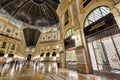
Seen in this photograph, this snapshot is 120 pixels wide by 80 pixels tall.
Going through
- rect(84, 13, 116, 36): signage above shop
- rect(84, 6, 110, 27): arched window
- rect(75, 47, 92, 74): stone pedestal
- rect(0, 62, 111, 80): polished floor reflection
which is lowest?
rect(0, 62, 111, 80): polished floor reflection

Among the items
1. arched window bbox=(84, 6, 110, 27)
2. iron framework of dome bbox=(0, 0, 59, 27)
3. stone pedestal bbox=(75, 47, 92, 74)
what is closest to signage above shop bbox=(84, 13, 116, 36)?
arched window bbox=(84, 6, 110, 27)

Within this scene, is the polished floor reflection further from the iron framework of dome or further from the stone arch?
the iron framework of dome

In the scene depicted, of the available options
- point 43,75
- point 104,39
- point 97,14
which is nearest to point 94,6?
point 97,14

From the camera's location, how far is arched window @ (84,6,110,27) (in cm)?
475

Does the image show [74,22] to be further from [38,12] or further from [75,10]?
[38,12]

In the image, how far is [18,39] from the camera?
2100cm

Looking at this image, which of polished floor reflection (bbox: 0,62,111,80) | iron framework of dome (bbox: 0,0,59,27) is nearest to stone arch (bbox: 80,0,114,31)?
polished floor reflection (bbox: 0,62,111,80)

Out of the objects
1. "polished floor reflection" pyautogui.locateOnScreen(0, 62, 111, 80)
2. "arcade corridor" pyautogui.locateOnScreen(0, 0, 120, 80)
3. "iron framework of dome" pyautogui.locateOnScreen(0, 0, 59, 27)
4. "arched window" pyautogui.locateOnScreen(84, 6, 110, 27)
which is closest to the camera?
"polished floor reflection" pyautogui.locateOnScreen(0, 62, 111, 80)

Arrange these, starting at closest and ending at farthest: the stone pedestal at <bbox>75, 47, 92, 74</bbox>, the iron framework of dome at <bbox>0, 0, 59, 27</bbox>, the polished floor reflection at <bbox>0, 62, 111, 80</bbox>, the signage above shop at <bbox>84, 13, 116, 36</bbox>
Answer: the polished floor reflection at <bbox>0, 62, 111, 80</bbox> < the signage above shop at <bbox>84, 13, 116, 36</bbox> < the stone pedestal at <bbox>75, 47, 92, 74</bbox> < the iron framework of dome at <bbox>0, 0, 59, 27</bbox>

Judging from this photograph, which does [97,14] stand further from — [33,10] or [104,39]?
[33,10]

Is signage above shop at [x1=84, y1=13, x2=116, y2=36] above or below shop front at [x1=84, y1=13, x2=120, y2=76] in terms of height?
above

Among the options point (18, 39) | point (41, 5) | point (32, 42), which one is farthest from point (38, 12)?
point (32, 42)

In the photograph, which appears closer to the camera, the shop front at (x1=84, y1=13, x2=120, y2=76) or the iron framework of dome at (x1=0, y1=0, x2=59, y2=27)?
the shop front at (x1=84, y1=13, x2=120, y2=76)

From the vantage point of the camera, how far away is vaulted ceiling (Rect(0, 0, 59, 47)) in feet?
64.0
